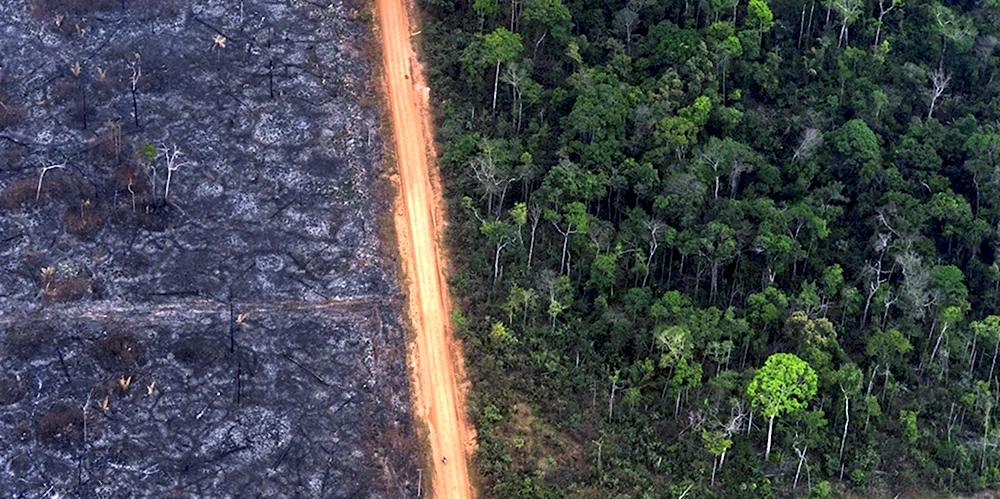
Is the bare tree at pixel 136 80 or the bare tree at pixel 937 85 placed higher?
the bare tree at pixel 937 85

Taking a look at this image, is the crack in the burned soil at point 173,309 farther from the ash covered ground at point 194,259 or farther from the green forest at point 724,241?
the green forest at point 724,241

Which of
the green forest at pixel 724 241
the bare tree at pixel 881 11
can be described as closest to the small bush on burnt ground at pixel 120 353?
the green forest at pixel 724 241

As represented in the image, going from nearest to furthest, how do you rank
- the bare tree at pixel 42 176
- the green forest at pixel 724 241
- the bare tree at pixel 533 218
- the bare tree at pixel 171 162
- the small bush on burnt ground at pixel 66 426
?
1. the small bush on burnt ground at pixel 66 426
2. the green forest at pixel 724 241
3. the bare tree at pixel 533 218
4. the bare tree at pixel 42 176
5. the bare tree at pixel 171 162

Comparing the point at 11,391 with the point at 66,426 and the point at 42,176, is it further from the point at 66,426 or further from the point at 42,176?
the point at 42,176

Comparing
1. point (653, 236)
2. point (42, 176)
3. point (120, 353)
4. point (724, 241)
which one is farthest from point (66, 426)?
point (724, 241)

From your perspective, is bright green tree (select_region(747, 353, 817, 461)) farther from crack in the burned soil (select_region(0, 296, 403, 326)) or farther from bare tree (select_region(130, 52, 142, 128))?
bare tree (select_region(130, 52, 142, 128))

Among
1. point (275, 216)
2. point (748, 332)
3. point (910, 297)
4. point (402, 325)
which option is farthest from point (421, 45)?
point (910, 297)
